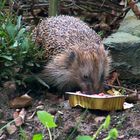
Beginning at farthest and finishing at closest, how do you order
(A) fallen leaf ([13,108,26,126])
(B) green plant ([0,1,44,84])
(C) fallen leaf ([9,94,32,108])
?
(B) green plant ([0,1,44,84]) < (C) fallen leaf ([9,94,32,108]) < (A) fallen leaf ([13,108,26,126])

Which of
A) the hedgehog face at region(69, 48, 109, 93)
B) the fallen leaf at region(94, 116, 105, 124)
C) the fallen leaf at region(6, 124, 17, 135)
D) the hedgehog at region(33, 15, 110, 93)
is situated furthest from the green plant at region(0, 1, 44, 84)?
the fallen leaf at region(94, 116, 105, 124)

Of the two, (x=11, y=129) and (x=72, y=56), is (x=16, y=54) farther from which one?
(x=11, y=129)

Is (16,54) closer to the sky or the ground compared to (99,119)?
closer to the sky

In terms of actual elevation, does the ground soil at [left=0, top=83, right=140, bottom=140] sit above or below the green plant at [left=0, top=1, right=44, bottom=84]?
below

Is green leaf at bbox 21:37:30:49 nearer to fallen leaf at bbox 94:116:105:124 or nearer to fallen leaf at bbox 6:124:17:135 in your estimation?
fallen leaf at bbox 6:124:17:135

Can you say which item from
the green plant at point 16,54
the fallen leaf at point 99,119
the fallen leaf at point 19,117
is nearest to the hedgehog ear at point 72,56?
the green plant at point 16,54

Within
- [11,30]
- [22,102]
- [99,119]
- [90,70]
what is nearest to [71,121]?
[99,119]
